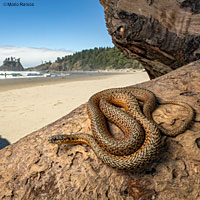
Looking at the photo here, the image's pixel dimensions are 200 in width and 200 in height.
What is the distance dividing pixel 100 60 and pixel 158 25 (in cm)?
13518

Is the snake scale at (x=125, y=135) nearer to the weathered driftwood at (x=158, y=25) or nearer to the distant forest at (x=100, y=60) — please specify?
the weathered driftwood at (x=158, y=25)

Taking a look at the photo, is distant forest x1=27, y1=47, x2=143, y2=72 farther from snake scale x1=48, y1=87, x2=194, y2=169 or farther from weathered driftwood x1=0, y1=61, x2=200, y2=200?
weathered driftwood x1=0, y1=61, x2=200, y2=200

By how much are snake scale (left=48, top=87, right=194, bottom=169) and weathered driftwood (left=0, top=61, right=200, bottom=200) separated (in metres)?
0.14

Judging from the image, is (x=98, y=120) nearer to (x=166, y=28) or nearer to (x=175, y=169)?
(x=175, y=169)

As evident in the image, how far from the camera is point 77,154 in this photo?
229 cm

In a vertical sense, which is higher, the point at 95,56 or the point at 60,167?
the point at 95,56

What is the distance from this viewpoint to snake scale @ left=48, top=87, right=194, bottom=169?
1988mm

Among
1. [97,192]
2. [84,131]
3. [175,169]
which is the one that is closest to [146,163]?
[175,169]

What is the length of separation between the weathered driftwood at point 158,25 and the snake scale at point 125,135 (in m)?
2.14

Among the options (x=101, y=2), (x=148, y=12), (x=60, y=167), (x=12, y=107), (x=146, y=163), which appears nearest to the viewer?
(x=146, y=163)

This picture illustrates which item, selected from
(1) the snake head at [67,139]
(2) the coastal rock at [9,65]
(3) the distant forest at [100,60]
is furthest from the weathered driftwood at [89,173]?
(2) the coastal rock at [9,65]

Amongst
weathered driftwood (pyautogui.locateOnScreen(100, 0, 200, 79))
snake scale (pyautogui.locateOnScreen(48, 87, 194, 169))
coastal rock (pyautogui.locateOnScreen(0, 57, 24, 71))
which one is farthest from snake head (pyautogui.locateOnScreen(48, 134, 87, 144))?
coastal rock (pyautogui.locateOnScreen(0, 57, 24, 71))

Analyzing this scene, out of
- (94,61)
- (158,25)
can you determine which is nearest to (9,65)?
(94,61)

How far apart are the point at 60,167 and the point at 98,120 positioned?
865mm
